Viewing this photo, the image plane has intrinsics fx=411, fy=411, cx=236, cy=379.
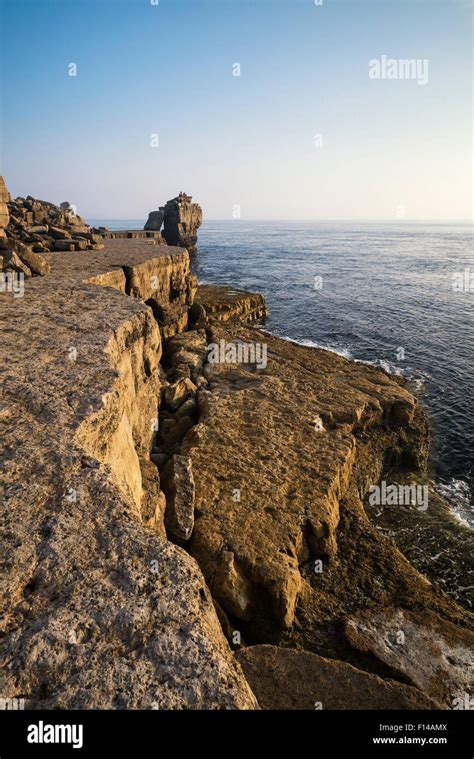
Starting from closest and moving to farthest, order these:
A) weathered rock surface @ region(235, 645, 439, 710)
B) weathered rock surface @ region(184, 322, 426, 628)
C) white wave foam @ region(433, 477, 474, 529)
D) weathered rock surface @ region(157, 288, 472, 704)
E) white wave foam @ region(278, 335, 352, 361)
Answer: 1. weathered rock surface @ region(235, 645, 439, 710)
2. weathered rock surface @ region(157, 288, 472, 704)
3. weathered rock surface @ region(184, 322, 426, 628)
4. white wave foam @ region(433, 477, 474, 529)
5. white wave foam @ region(278, 335, 352, 361)

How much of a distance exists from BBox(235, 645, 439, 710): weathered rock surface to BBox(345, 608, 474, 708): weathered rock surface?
110cm

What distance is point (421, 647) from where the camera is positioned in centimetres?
713

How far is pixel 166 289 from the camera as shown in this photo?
18.3 metres

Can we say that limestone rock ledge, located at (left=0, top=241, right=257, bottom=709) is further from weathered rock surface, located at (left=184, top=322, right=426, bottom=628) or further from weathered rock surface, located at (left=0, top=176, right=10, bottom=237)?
weathered rock surface, located at (left=0, top=176, right=10, bottom=237)

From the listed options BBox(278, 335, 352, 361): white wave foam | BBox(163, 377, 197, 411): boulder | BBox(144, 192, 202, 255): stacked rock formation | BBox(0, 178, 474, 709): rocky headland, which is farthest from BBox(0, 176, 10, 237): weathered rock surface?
BBox(144, 192, 202, 255): stacked rock formation

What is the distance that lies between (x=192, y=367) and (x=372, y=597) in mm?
9206

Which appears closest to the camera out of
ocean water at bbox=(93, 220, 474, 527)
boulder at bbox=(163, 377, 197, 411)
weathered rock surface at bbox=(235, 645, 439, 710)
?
weathered rock surface at bbox=(235, 645, 439, 710)

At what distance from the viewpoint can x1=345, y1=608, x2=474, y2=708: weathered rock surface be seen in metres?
6.60

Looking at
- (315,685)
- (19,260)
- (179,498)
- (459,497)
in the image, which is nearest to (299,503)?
(179,498)

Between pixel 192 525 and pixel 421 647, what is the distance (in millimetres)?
4498

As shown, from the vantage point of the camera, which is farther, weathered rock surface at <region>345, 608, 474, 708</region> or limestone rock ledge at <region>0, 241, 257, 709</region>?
weathered rock surface at <region>345, 608, 474, 708</region>

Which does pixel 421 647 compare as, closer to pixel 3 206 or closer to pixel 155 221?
pixel 3 206
